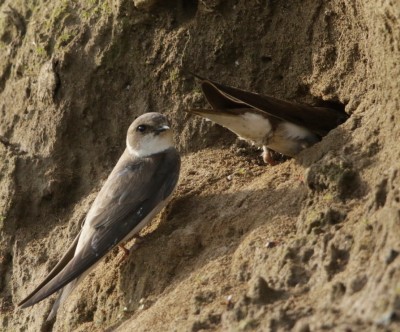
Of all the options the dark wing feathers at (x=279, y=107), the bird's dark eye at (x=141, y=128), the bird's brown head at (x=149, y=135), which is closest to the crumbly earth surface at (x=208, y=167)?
the dark wing feathers at (x=279, y=107)

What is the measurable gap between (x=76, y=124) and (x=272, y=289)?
3.06m

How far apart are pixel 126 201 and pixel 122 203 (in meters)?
0.03

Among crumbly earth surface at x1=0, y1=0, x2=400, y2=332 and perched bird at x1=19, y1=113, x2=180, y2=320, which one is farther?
perched bird at x1=19, y1=113, x2=180, y2=320

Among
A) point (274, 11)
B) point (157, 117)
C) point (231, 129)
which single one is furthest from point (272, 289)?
point (274, 11)

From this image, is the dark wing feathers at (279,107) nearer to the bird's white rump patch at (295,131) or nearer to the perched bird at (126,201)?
the bird's white rump patch at (295,131)

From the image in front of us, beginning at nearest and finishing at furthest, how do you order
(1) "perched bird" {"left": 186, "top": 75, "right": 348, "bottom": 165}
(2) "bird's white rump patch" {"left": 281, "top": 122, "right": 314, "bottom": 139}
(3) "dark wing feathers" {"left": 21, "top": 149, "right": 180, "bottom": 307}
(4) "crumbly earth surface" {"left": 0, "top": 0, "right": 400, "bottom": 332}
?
(4) "crumbly earth surface" {"left": 0, "top": 0, "right": 400, "bottom": 332} < (3) "dark wing feathers" {"left": 21, "top": 149, "right": 180, "bottom": 307} < (1) "perched bird" {"left": 186, "top": 75, "right": 348, "bottom": 165} < (2) "bird's white rump patch" {"left": 281, "top": 122, "right": 314, "bottom": 139}

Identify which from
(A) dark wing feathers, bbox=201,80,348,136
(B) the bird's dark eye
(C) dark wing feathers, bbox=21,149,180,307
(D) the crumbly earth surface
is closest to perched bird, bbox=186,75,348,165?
(A) dark wing feathers, bbox=201,80,348,136

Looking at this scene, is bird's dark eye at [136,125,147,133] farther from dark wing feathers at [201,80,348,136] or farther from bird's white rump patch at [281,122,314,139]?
bird's white rump patch at [281,122,314,139]

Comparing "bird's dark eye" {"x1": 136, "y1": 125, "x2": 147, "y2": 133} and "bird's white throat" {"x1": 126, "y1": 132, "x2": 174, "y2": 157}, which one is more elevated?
"bird's dark eye" {"x1": 136, "y1": 125, "x2": 147, "y2": 133}

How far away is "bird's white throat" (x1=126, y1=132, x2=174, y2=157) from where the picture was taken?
6949 mm

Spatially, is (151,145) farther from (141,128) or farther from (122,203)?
(122,203)

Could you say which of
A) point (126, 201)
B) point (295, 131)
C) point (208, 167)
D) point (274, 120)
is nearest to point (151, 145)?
point (208, 167)

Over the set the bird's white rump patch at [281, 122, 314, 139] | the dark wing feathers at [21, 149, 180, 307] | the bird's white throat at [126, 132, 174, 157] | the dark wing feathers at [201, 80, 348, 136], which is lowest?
the dark wing feathers at [21, 149, 180, 307]

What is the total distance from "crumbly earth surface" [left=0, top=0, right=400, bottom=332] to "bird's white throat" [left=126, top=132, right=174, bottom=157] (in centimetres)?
25
